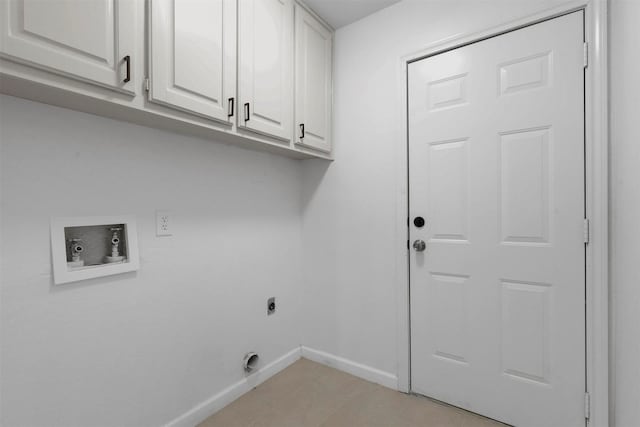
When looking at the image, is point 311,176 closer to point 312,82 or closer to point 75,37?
point 312,82

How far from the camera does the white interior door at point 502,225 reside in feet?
4.87

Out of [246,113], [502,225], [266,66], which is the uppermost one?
[266,66]

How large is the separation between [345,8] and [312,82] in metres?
0.51

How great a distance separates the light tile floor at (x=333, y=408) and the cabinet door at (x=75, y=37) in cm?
172

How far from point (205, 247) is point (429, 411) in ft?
5.17

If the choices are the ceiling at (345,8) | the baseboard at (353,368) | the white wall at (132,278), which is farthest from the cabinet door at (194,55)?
the baseboard at (353,368)

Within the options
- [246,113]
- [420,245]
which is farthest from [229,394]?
[246,113]

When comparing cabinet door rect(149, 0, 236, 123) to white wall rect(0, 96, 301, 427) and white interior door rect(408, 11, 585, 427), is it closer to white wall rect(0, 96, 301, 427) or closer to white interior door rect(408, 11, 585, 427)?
white wall rect(0, 96, 301, 427)

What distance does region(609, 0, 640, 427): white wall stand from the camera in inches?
43.5

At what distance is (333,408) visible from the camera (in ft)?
5.87

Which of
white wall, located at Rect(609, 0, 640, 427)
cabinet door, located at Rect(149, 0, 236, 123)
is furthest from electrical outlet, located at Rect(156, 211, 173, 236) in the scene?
white wall, located at Rect(609, 0, 640, 427)

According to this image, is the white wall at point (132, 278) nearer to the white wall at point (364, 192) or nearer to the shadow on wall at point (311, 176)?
→ the shadow on wall at point (311, 176)

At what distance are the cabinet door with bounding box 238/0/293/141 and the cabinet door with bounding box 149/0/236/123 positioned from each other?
73 millimetres

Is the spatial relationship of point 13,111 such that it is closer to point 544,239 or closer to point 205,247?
point 205,247
